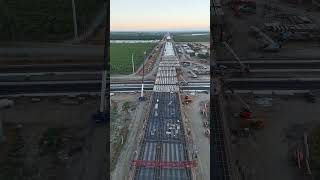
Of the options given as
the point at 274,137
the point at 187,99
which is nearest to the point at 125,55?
the point at 187,99

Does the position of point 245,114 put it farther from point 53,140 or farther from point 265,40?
point 53,140

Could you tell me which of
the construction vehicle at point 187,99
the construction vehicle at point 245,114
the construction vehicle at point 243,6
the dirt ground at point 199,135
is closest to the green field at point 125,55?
the construction vehicle at point 187,99

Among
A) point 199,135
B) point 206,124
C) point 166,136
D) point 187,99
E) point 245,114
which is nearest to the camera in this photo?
point 245,114

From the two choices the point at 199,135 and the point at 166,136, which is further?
the point at 166,136

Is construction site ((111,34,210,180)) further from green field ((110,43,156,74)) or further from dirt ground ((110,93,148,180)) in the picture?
green field ((110,43,156,74))

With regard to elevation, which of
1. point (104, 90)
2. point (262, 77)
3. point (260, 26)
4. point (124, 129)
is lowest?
point (124, 129)

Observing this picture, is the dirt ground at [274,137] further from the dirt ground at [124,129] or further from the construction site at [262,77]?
the dirt ground at [124,129]
